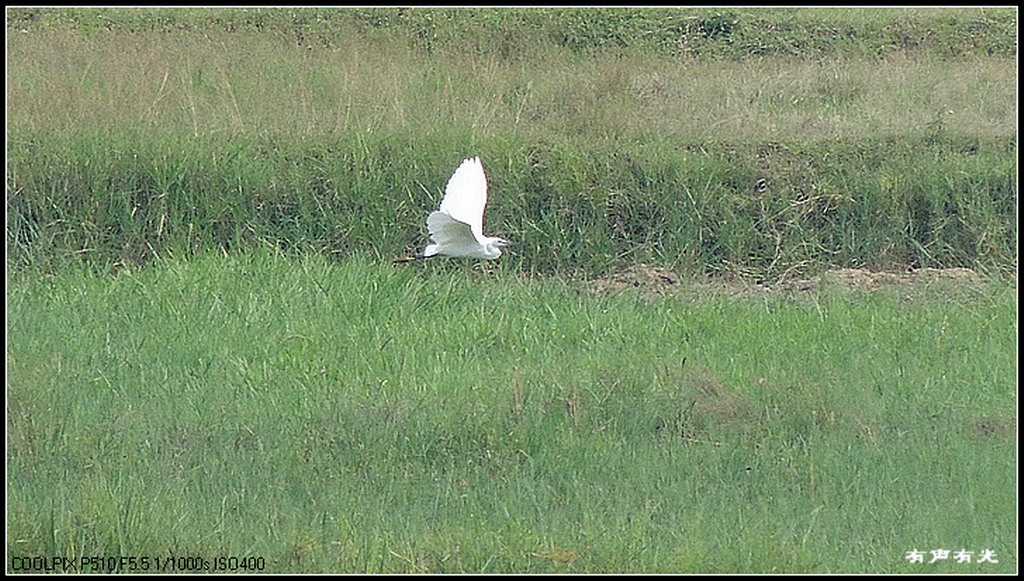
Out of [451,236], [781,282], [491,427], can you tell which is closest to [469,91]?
[781,282]

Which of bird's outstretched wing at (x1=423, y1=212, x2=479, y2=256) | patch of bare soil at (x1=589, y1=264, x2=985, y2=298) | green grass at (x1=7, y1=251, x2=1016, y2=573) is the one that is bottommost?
patch of bare soil at (x1=589, y1=264, x2=985, y2=298)

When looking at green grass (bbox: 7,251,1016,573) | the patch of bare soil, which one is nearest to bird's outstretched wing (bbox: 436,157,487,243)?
green grass (bbox: 7,251,1016,573)

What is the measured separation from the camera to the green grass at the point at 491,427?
11.3 feet

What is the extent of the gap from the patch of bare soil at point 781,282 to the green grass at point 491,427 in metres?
0.50

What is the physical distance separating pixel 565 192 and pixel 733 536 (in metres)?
3.59

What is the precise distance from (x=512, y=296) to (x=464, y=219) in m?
1.12

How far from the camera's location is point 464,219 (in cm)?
481

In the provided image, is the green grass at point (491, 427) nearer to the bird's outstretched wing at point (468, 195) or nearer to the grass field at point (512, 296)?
the grass field at point (512, 296)

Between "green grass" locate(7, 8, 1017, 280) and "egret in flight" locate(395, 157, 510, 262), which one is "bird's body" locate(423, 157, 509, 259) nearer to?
"egret in flight" locate(395, 157, 510, 262)

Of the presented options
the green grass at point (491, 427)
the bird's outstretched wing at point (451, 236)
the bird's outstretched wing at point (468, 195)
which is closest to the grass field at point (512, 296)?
the green grass at point (491, 427)

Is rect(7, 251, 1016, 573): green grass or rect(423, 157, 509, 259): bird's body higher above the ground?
rect(423, 157, 509, 259): bird's body

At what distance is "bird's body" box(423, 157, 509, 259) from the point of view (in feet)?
16.0

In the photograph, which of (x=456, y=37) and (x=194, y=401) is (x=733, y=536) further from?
(x=456, y=37)

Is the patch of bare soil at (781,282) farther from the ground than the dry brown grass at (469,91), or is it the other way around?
the dry brown grass at (469,91)
